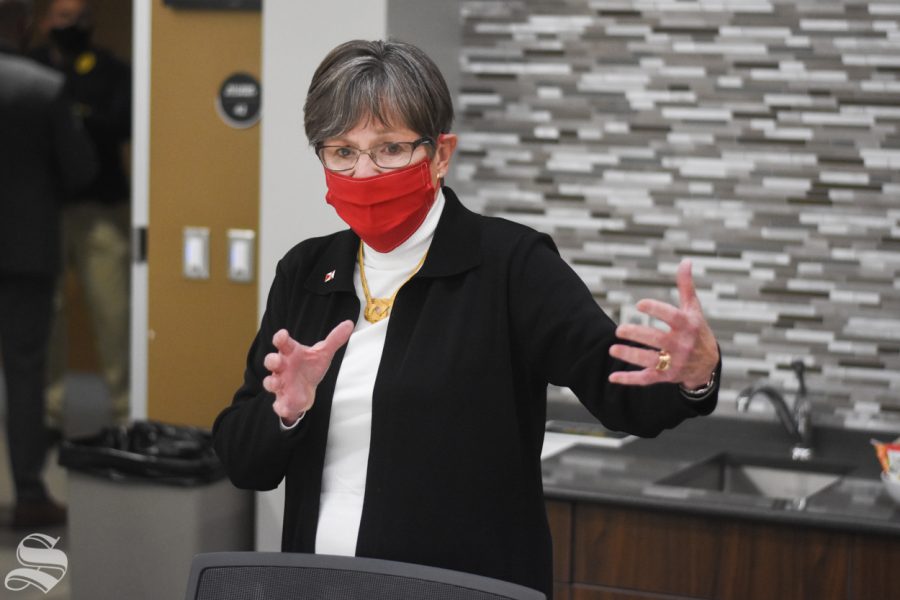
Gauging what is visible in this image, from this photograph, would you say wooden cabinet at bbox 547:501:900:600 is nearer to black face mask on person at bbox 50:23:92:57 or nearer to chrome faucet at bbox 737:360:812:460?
chrome faucet at bbox 737:360:812:460

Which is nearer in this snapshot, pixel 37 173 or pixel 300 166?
pixel 300 166

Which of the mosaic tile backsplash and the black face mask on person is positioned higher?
the black face mask on person

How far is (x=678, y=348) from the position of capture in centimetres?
147

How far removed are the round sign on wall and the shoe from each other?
74.1 inches

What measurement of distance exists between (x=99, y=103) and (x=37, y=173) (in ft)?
1.99

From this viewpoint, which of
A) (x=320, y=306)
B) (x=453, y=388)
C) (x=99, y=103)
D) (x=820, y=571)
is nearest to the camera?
(x=453, y=388)

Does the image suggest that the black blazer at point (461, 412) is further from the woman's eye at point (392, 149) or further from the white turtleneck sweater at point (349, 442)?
the woman's eye at point (392, 149)

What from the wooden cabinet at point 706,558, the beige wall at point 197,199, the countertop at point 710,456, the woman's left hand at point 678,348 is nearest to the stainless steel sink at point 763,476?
the countertop at point 710,456

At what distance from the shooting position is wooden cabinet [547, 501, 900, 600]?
7.95 ft

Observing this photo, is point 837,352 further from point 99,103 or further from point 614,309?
point 99,103

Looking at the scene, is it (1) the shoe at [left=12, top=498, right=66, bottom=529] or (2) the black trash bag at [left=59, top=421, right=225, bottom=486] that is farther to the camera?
(1) the shoe at [left=12, top=498, right=66, bottom=529]

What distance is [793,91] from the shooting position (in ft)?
10.1

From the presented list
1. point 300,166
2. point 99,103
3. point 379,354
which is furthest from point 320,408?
point 99,103

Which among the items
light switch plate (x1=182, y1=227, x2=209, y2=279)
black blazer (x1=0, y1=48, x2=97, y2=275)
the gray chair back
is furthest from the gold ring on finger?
black blazer (x1=0, y1=48, x2=97, y2=275)
